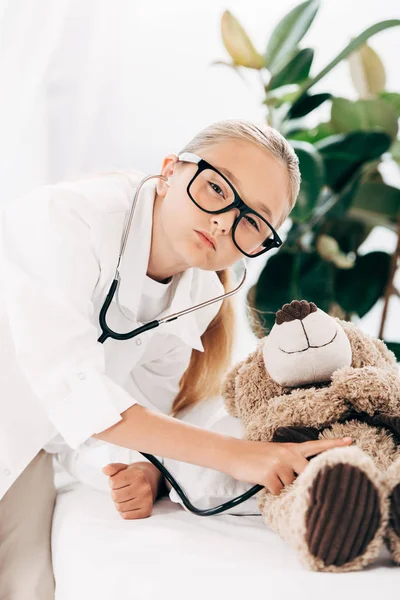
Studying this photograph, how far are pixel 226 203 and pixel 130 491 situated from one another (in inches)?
16.3

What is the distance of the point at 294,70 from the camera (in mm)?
1785

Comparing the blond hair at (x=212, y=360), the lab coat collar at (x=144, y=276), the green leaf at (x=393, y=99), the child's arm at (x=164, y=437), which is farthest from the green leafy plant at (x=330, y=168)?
the child's arm at (x=164, y=437)

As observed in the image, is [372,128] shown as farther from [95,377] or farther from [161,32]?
[95,377]

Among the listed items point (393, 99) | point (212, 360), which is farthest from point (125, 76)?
point (212, 360)

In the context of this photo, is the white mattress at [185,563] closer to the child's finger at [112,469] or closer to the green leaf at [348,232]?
the child's finger at [112,469]

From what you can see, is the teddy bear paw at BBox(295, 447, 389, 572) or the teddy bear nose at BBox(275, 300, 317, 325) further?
the teddy bear nose at BBox(275, 300, 317, 325)

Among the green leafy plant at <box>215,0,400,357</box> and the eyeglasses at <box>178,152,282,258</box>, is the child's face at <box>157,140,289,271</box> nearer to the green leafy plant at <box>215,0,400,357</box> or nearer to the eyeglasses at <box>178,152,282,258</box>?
the eyeglasses at <box>178,152,282,258</box>

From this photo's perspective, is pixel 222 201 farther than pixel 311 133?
No

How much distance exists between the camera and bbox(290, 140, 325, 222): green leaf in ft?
5.38

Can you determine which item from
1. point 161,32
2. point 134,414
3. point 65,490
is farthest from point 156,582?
point 161,32

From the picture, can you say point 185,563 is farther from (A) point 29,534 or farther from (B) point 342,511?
(A) point 29,534

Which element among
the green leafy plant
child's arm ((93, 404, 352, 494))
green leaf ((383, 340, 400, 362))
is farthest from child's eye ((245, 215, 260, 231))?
green leaf ((383, 340, 400, 362))

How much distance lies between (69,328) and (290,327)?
0.93ft

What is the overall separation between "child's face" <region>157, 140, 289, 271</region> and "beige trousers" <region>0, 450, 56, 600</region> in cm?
44
